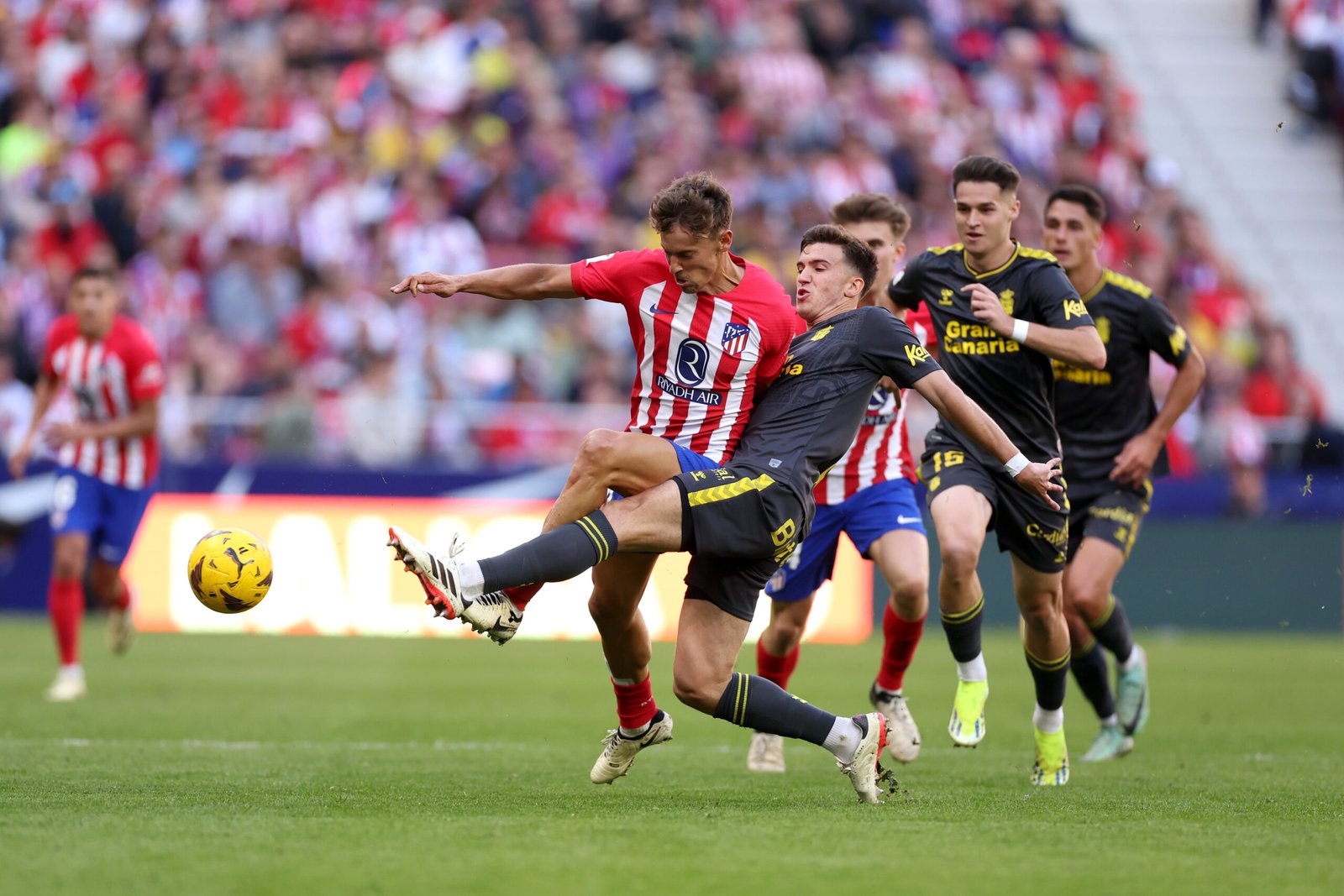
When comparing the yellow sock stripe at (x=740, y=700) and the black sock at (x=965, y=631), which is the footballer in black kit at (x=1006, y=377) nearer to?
the black sock at (x=965, y=631)

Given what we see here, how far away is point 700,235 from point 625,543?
1181 millimetres

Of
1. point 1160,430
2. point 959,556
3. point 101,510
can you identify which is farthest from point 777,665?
point 101,510

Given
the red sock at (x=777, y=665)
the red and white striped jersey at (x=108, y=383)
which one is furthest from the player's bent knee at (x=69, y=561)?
the red sock at (x=777, y=665)

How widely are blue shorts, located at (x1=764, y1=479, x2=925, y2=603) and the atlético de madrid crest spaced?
201 cm

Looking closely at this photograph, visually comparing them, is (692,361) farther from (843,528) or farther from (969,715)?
(843,528)

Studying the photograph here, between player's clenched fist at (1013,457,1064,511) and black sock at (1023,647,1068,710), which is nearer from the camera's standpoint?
player's clenched fist at (1013,457,1064,511)

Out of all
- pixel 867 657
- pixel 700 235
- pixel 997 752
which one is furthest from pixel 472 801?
pixel 867 657

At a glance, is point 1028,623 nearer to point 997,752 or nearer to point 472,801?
point 997,752

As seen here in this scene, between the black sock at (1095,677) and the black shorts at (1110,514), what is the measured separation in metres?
0.53

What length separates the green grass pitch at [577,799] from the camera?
4.96 meters

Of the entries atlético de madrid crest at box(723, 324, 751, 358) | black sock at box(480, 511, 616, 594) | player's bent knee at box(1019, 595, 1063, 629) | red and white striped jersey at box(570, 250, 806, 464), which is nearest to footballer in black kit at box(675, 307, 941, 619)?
red and white striped jersey at box(570, 250, 806, 464)

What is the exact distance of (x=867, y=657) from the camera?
14.6 meters

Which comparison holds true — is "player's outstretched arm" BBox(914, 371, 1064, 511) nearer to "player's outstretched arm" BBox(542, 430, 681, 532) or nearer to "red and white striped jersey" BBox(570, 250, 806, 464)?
"red and white striped jersey" BBox(570, 250, 806, 464)

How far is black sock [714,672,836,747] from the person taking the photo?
21.3 feet
